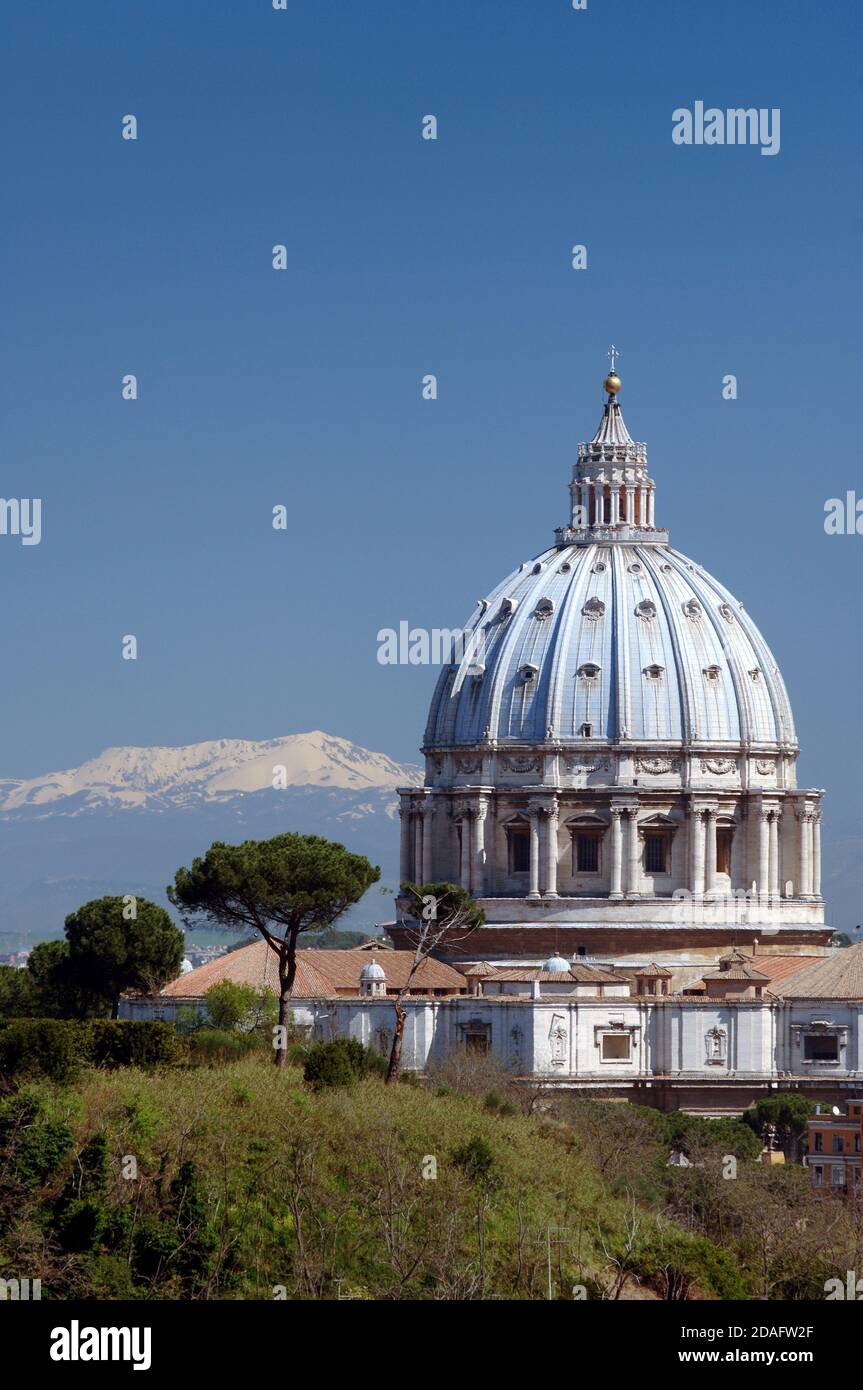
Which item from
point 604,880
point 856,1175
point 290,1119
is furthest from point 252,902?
point 604,880

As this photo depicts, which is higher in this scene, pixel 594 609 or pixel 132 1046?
pixel 594 609

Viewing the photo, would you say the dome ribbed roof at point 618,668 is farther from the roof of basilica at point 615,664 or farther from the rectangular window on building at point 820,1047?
the rectangular window on building at point 820,1047

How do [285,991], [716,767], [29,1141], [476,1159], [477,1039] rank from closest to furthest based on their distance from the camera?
[29,1141]
[476,1159]
[285,991]
[477,1039]
[716,767]

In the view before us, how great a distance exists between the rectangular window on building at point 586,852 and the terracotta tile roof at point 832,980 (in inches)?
569

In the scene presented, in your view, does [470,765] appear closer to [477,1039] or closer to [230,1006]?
[477,1039]

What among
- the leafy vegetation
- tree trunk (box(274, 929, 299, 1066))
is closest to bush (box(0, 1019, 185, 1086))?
the leafy vegetation

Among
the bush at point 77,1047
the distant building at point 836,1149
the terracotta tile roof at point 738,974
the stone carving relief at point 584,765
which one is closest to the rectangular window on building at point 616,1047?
the terracotta tile roof at point 738,974

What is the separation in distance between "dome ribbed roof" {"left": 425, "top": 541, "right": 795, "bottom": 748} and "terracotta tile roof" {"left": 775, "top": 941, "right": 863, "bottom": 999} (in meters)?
16.2

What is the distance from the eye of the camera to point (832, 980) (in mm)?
86812

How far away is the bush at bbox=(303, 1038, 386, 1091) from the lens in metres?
53.5

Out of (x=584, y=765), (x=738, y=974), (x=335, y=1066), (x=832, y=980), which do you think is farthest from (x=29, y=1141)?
(x=584, y=765)

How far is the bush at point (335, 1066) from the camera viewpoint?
175ft

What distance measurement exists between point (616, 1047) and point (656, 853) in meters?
17.1
